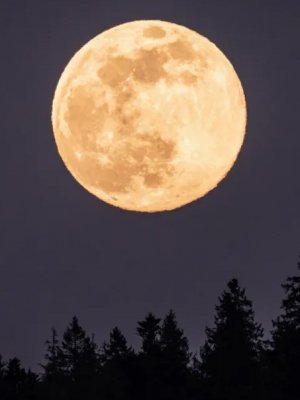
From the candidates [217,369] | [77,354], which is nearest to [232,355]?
[217,369]

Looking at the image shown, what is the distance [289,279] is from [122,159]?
85.4 feet

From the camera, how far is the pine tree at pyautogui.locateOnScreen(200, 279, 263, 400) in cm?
5375

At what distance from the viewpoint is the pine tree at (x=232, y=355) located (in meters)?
53.8

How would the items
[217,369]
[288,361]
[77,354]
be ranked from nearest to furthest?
[288,361] → [217,369] → [77,354]

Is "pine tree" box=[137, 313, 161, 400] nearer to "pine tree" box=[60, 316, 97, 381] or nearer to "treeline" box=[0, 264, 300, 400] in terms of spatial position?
"treeline" box=[0, 264, 300, 400]

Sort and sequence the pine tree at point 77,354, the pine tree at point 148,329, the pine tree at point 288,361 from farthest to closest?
the pine tree at point 77,354, the pine tree at point 148,329, the pine tree at point 288,361

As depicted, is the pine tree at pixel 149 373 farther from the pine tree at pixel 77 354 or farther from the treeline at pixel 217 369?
the pine tree at pixel 77 354

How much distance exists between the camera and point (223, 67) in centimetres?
2742

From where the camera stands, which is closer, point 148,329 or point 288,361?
point 288,361

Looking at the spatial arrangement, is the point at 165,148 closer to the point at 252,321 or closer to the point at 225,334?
the point at 225,334

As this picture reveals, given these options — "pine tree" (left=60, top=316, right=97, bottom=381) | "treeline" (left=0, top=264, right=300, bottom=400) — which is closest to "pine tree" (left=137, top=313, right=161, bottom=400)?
"treeline" (left=0, top=264, right=300, bottom=400)

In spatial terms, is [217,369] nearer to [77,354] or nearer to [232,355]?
[232,355]

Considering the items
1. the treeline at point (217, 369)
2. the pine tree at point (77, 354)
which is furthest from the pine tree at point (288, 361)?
the pine tree at point (77, 354)

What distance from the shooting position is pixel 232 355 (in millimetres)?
60500
